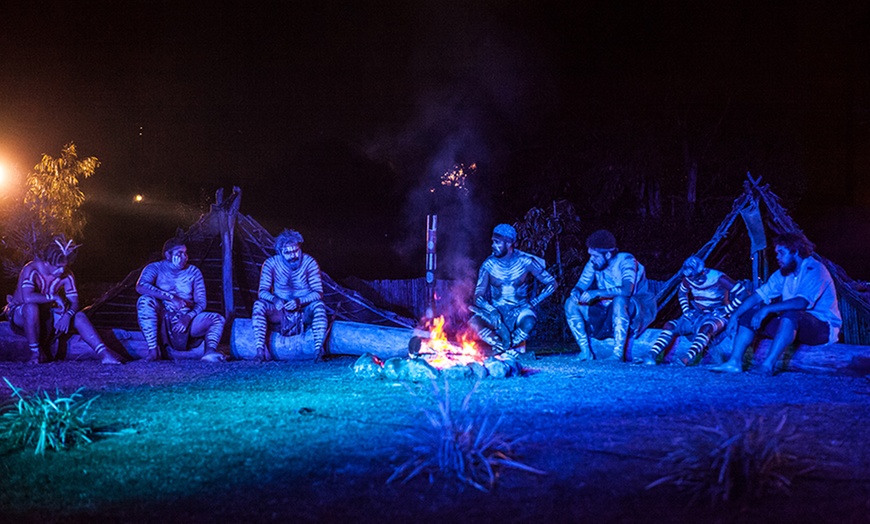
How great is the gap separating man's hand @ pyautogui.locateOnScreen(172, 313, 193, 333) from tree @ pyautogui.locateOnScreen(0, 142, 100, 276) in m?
14.4

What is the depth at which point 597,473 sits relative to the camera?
379 cm

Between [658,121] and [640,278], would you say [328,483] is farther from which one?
[658,121]

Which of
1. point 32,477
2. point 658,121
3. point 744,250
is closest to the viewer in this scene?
point 32,477

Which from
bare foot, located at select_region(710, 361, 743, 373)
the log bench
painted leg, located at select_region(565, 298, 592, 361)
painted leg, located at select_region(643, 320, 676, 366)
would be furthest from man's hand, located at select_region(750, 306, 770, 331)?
painted leg, located at select_region(565, 298, 592, 361)

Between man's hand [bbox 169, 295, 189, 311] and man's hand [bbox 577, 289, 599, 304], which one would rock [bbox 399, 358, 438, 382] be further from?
man's hand [bbox 169, 295, 189, 311]

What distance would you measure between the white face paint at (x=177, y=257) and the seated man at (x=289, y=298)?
111 centimetres

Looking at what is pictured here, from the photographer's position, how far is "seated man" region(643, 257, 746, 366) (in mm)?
8703

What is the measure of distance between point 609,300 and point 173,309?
18.9ft

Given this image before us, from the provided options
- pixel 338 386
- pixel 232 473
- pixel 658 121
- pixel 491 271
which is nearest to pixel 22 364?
pixel 338 386

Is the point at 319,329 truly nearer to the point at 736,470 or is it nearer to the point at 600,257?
the point at 600,257

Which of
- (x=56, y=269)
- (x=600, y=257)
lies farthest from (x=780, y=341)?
(x=56, y=269)

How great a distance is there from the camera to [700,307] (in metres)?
8.99

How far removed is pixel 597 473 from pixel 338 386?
3.78 metres

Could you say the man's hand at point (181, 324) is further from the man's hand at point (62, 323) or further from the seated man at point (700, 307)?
the seated man at point (700, 307)
